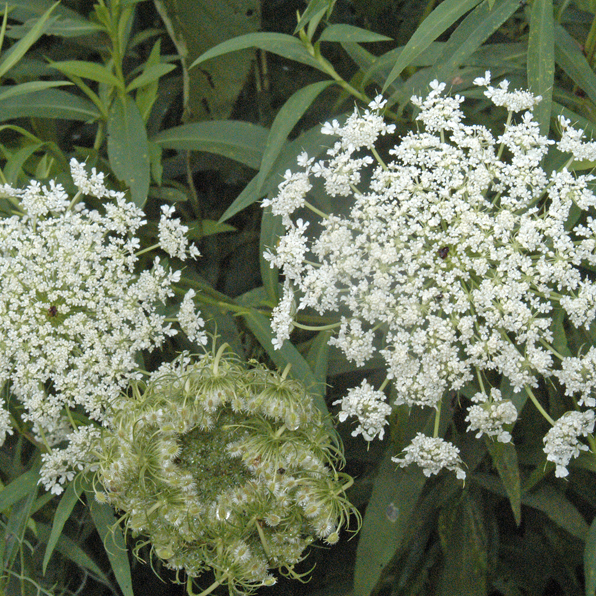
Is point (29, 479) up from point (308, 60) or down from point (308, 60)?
down

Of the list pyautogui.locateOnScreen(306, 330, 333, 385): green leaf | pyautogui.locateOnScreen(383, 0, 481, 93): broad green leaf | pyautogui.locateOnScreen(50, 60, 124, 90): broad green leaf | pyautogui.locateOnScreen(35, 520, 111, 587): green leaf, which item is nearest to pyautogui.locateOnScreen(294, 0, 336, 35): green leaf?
pyautogui.locateOnScreen(383, 0, 481, 93): broad green leaf

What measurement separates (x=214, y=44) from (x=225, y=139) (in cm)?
77

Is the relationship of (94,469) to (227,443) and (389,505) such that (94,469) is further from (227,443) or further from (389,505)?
(389,505)

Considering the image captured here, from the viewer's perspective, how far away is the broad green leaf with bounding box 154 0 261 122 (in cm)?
344

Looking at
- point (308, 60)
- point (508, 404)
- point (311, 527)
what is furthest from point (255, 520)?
point (308, 60)

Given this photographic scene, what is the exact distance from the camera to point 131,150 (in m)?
2.92

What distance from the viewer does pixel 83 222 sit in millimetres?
2912

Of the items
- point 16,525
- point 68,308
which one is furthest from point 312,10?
point 16,525

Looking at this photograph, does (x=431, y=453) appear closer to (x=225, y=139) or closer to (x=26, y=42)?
(x=225, y=139)

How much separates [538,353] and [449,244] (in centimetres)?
52

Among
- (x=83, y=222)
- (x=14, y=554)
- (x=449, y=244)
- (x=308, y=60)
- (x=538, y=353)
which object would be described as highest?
(x=308, y=60)

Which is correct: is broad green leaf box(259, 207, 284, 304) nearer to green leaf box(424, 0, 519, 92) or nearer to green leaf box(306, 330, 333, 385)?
green leaf box(306, 330, 333, 385)

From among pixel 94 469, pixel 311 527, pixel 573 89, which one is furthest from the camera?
pixel 573 89

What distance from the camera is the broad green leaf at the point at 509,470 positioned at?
8.29 feet
